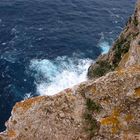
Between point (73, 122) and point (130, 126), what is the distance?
5.53m

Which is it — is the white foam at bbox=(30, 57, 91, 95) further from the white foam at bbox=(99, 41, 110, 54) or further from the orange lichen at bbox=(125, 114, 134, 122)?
the orange lichen at bbox=(125, 114, 134, 122)

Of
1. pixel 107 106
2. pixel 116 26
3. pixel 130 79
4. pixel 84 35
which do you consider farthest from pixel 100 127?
pixel 116 26

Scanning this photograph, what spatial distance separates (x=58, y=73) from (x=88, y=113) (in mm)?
71241

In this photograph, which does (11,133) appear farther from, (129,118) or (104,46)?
(104,46)

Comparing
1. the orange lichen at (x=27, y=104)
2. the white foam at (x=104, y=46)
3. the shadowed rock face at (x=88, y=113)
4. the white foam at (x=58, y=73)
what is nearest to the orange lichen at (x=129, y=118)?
the shadowed rock face at (x=88, y=113)

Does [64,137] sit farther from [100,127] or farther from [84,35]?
[84,35]

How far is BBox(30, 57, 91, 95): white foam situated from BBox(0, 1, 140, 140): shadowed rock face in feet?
194

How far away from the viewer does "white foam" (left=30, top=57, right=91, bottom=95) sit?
102812 mm

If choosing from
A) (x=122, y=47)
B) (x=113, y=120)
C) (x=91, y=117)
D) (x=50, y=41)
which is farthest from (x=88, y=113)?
(x=50, y=41)

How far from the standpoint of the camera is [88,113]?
38.5 m

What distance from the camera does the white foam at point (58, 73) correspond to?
337 feet

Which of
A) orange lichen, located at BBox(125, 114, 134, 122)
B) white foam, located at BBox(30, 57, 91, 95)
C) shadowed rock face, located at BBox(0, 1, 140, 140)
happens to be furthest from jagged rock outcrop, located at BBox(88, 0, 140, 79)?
orange lichen, located at BBox(125, 114, 134, 122)

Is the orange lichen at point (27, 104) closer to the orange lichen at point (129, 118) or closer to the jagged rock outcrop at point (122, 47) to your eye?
A: the orange lichen at point (129, 118)

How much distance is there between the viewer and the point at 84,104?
3884 centimetres
